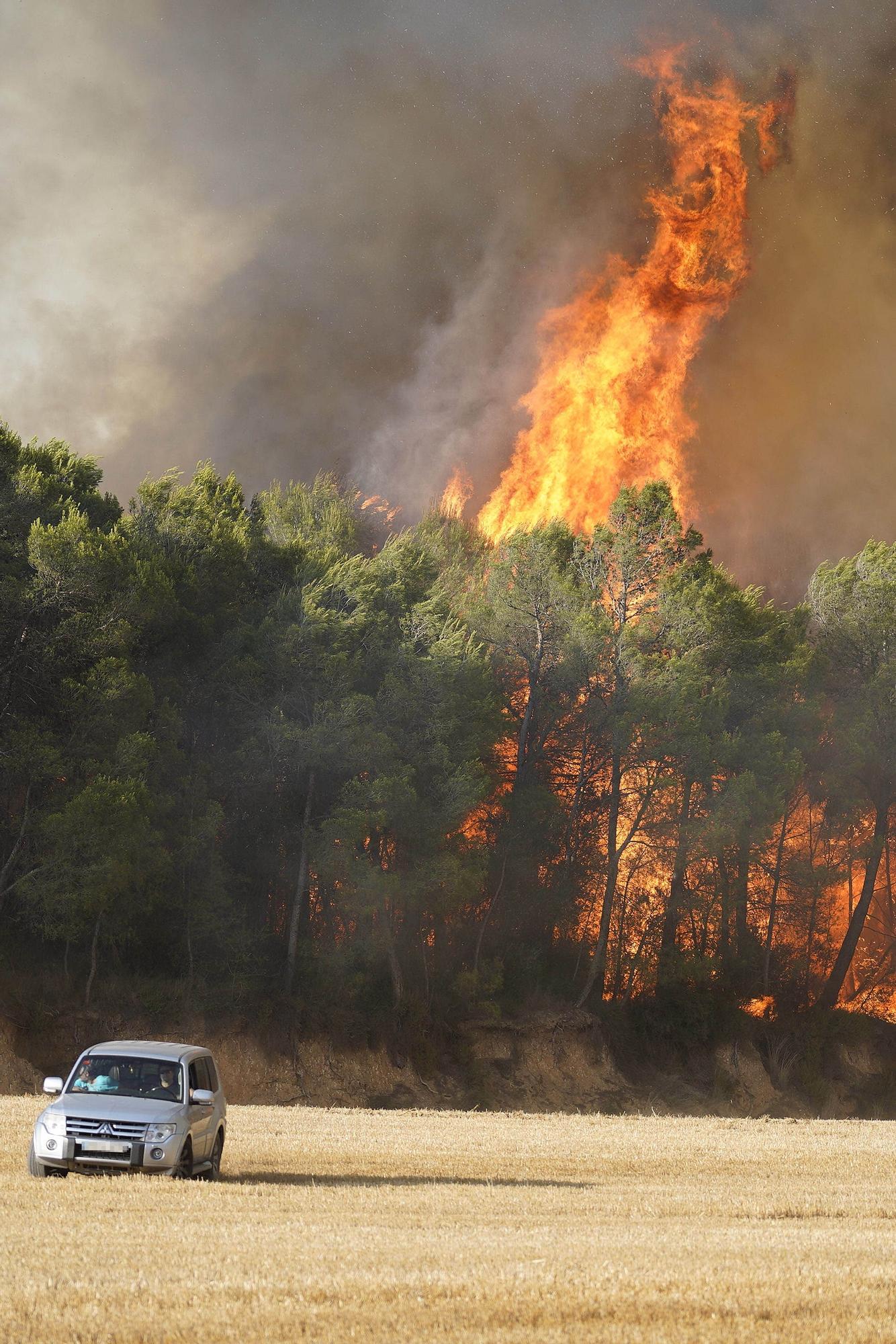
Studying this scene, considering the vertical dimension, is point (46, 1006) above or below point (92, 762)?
below

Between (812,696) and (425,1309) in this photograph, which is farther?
(812,696)

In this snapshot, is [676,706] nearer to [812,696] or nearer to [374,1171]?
[812,696]

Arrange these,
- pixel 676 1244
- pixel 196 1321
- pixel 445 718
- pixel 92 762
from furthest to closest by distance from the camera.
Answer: pixel 445 718
pixel 92 762
pixel 676 1244
pixel 196 1321

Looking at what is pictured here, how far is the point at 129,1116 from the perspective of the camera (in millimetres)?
16781

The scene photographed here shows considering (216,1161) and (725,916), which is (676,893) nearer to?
(725,916)

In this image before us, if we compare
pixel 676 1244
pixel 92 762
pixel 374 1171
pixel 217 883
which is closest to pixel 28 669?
pixel 92 762

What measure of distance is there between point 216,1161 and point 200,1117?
129cm

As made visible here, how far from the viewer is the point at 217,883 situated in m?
39.1

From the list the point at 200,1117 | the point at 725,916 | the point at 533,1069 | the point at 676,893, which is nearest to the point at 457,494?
the point at 676,893

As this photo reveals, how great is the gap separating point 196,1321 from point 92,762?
26.1 meters

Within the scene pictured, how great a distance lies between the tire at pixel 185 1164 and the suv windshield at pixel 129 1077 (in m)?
0.59

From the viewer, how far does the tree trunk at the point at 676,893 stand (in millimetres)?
46250

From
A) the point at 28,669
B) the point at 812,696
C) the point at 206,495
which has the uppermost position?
the point at 206,495

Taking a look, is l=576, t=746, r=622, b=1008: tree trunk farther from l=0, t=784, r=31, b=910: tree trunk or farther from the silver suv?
the silver suv
